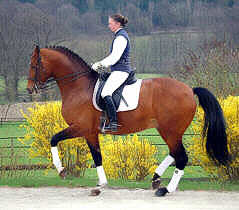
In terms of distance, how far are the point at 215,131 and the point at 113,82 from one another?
185cm

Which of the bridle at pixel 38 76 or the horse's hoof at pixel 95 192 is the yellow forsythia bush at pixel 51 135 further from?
the horse's hoof at pixel 95 192

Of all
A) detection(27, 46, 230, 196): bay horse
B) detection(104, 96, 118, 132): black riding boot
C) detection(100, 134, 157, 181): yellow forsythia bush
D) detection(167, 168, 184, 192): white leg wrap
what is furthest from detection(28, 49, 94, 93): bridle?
detection(100, 134, 157, 181): yellow forsythia bush

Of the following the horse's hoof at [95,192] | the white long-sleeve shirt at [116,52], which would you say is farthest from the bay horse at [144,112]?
the white long-sleeve shirt at [116,52]

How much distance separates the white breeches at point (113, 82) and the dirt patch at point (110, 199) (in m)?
1.66

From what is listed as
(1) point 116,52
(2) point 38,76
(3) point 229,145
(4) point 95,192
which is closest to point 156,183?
(4) point 95,192

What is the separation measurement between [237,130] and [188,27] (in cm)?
4794

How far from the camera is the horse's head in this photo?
7.28 m

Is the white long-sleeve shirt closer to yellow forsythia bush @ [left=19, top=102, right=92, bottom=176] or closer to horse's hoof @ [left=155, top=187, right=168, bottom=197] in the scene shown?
horse's hoof @ [left=155, top=187, right=168, bottom=197]

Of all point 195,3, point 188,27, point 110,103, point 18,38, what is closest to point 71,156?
point 110,103

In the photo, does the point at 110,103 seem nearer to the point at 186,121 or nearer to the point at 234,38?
the point at 186,121

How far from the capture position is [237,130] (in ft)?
26.5

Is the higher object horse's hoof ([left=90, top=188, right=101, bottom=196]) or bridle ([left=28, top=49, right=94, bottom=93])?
bridle ([left=28, top=49, right=94, bottom=93])

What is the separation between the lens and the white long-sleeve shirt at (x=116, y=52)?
23.3 ft

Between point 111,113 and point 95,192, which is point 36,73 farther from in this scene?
point 95,192
